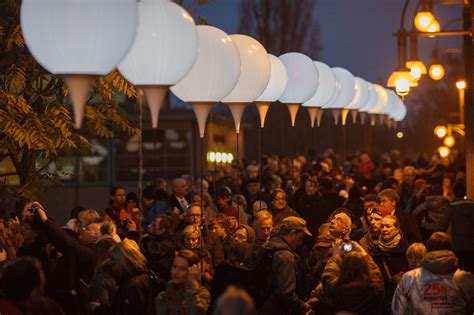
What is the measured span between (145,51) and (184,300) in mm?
2162

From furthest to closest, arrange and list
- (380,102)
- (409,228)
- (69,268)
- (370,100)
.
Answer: (380,102) < (370,100) < (409,228) < (69,268)

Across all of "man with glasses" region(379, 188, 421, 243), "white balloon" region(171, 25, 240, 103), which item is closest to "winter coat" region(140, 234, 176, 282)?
"white balloon" region(171, 25, 240, 103)

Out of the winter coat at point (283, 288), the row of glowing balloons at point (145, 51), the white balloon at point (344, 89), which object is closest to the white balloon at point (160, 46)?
the row of glowing balloons at point (145, 51)

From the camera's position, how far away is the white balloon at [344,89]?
19672 mm

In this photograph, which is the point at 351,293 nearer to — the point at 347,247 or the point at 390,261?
the point at 347,247

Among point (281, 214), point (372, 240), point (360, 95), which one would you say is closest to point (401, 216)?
point (372, 240)

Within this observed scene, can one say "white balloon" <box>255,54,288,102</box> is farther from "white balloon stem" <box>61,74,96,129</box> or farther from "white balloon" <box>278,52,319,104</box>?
"white balloon stem" <box>61,74,96,129</box>

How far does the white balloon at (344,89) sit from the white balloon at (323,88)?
1509 mm

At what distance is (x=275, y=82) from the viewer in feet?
47.4

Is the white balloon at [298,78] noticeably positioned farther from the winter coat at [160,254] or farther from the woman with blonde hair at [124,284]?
the woman with blonde hair at [124,284]

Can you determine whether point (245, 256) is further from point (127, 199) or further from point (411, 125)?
point (411, 125)

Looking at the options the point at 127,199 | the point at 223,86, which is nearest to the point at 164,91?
the point at 223,86

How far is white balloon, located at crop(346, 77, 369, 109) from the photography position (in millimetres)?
22266

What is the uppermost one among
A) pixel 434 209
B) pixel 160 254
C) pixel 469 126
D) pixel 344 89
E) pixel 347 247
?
pixel 344 89
